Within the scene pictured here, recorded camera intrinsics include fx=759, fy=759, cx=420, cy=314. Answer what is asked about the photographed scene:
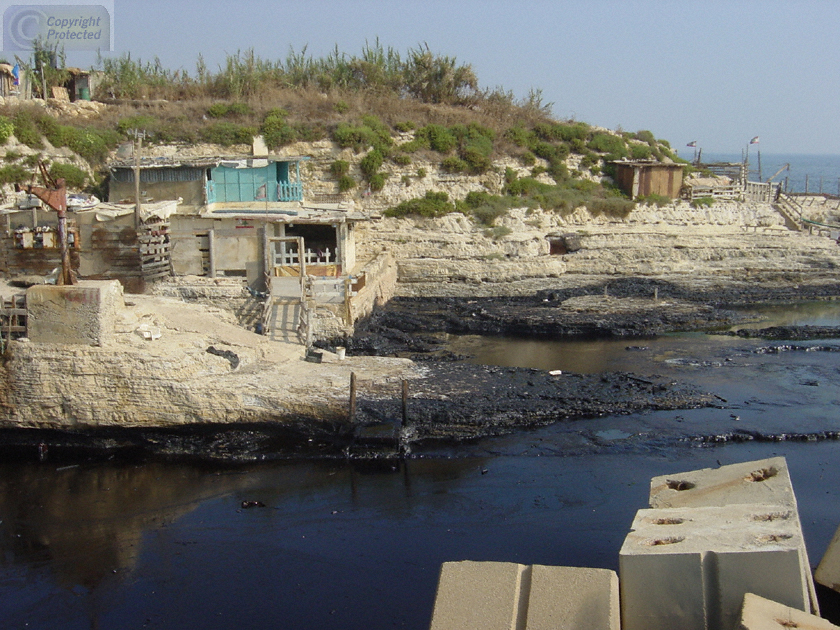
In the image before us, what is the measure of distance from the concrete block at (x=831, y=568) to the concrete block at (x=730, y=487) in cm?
33

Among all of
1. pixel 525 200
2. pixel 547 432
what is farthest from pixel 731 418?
pixel 525 200

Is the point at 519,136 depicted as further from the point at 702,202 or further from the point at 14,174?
the point at 14,174

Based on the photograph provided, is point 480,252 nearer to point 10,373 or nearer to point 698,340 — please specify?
point 698,340

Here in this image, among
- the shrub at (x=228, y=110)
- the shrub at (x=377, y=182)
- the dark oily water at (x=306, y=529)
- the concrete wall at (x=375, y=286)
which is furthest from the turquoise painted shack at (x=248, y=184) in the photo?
the dark oily water at (x=306, y=529)

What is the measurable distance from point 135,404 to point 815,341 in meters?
20.7

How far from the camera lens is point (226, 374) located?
17.3 metres

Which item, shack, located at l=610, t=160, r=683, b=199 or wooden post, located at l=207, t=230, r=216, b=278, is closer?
wooden post, located at l=207, t=230, r=216, b=278

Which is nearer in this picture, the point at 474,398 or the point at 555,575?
the point at 555,575

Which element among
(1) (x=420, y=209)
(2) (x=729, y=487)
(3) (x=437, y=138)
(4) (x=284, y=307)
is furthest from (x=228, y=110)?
(2) (x=729, y=487)

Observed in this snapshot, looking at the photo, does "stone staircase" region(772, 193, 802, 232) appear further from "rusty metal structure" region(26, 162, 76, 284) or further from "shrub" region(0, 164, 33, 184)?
"shrub" region(0, 164, 33, 184)

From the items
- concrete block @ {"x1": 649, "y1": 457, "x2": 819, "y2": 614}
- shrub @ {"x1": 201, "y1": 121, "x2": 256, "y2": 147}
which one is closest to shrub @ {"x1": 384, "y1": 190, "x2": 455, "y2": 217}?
shrub @ {"x1": 201, "y1": 121, "x2": 256, "y2": 147}

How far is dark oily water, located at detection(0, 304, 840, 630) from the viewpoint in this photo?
37.4 feet

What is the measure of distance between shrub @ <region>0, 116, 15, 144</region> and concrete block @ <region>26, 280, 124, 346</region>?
14048 mm

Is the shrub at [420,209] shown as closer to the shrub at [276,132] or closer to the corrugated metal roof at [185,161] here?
the shrub at [276,132]
